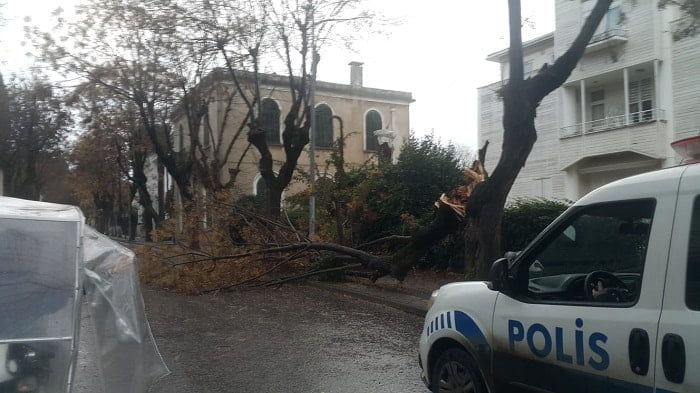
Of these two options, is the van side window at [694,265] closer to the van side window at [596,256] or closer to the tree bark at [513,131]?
the van side window at [596,256]

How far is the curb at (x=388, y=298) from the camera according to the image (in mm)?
11506

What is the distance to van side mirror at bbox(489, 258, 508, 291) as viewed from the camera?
4.34 m

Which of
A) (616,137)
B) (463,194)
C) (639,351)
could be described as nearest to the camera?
(639,351)

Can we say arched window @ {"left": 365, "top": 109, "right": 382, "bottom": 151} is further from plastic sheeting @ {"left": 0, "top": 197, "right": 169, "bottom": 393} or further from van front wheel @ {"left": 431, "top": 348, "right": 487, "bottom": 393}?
plastic sheeting @ {"left": 0, "top": 197, "right": 169, "bottom": 393}

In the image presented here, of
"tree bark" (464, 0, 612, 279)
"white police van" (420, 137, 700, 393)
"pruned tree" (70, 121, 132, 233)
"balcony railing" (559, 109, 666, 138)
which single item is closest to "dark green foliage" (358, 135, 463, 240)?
"tree bark" (464, 0, 612, 279)

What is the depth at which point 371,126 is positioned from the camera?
121 ft

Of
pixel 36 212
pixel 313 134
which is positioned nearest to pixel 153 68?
pixel 313 134

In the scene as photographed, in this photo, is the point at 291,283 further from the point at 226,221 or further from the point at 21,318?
the point at 21,318

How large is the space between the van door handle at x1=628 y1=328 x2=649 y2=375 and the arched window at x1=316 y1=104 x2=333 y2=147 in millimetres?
28222

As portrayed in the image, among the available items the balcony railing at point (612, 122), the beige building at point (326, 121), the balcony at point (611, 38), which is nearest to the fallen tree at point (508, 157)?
the balcony at point (611, 38)

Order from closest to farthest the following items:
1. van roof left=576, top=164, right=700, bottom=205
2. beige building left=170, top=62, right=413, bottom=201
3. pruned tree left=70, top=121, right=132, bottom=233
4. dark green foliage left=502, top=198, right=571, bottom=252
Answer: van roof left=576, top=164, right=700, bottom=205
dark green foliage left=502, top=198, right=571, bottom=252
beige building left=170, top=62, right=413, bottom=201
pruned tree left=70, top=121, right=132, bottom=233

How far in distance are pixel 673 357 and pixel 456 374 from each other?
199 centimetres

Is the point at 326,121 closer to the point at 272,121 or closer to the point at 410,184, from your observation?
the point at 272,121

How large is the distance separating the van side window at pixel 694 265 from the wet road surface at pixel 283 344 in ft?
12.2
